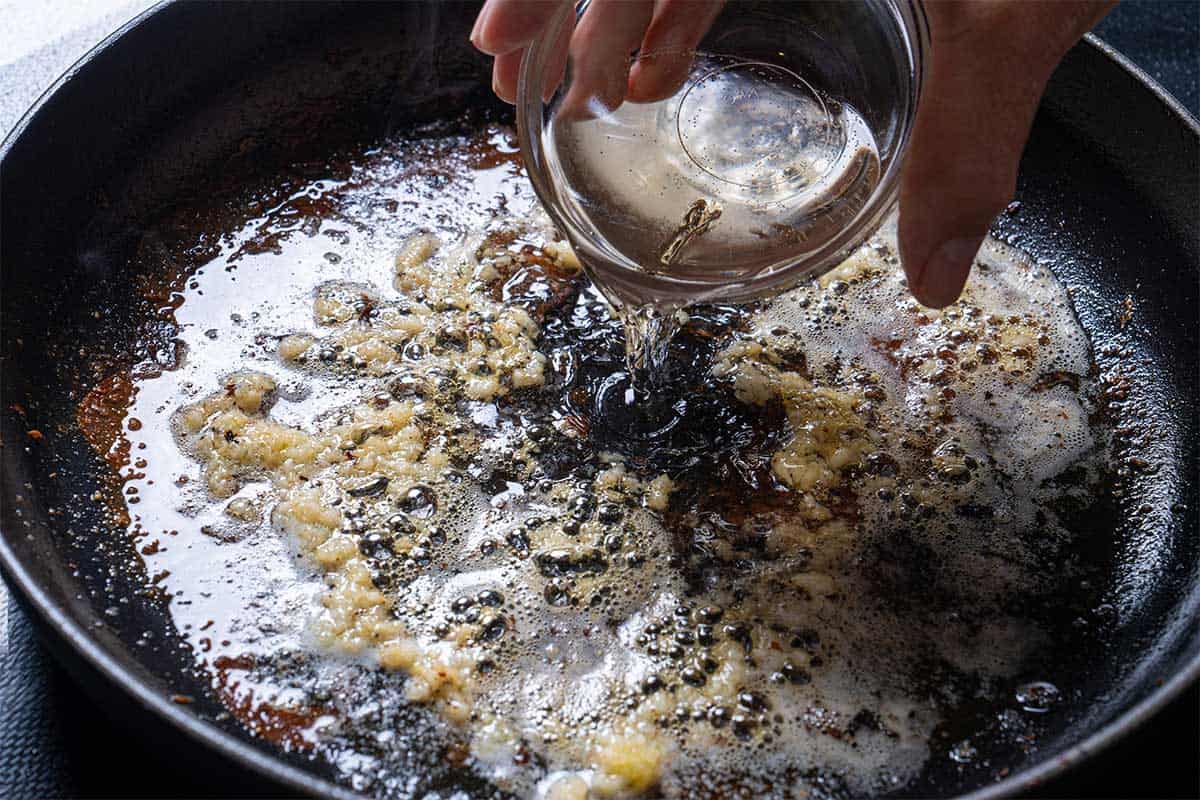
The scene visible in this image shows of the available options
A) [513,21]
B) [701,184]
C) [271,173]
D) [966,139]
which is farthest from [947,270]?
[271,173]

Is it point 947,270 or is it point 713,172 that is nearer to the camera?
point 947,270

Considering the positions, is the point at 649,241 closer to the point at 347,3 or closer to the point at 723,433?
the point at 723,433

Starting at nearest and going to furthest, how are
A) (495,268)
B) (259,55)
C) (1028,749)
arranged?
(1028,749), (495,268), (259,55)

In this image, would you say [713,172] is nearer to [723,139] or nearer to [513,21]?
[723,139]

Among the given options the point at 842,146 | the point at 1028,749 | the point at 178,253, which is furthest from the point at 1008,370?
the point at 178,253

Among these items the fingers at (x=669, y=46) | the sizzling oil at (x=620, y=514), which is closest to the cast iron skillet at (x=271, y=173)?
the sizzling oil at (x=620, y=514)

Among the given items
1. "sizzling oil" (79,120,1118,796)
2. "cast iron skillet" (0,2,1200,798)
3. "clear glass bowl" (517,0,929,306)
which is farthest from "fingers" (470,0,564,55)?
"cast iron skillet" (0,2,1200,798)
